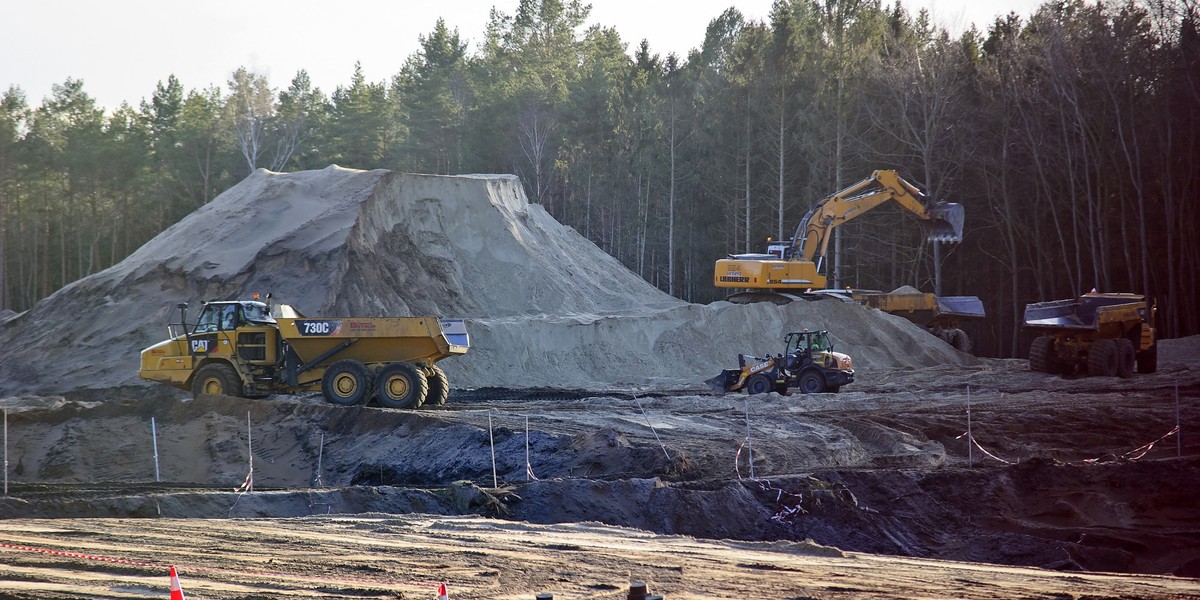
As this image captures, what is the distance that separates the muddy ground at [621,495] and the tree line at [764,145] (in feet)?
51.0

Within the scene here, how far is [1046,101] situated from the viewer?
36812 millimetres

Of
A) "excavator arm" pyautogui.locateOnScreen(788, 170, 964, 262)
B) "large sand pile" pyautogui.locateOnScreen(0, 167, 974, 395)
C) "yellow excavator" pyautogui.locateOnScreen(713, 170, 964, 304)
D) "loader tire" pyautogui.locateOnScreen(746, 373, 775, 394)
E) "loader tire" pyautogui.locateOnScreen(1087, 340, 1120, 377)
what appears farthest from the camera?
"yellow excavator" pyautogui.locateOnScreen(713, 170, 964, 304)

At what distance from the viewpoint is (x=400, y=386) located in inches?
764

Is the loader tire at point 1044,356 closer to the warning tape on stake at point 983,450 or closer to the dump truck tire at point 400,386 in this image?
the warning tape on stake at point 983,450

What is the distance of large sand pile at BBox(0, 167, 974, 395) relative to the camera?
28.1 m

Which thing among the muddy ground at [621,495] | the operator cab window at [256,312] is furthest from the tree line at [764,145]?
the operator cab window at [256,312]

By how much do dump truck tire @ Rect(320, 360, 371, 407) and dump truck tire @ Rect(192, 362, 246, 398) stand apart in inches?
67.5

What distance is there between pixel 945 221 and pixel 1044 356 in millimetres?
5520

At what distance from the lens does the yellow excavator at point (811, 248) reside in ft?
100

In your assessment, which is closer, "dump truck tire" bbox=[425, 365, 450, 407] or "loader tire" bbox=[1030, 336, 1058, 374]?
"dump truck tire" bbox=[425, 365, 450, 407]

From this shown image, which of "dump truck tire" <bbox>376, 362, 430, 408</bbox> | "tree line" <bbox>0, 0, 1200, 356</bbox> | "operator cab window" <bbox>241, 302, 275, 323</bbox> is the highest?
"tree line" <bbox>0, 0, 1200, 356</bbox>

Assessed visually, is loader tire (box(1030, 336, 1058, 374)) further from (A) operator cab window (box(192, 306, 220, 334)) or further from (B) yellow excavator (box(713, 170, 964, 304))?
(A) operator cab window (box(192, 306, 220, 334))

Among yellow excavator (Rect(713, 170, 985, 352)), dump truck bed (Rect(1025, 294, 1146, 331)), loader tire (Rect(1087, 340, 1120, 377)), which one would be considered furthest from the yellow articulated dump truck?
loader tire (Rect(1087, 340, 1120, 377))

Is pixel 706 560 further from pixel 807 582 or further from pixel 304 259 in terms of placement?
pixel 304 259
